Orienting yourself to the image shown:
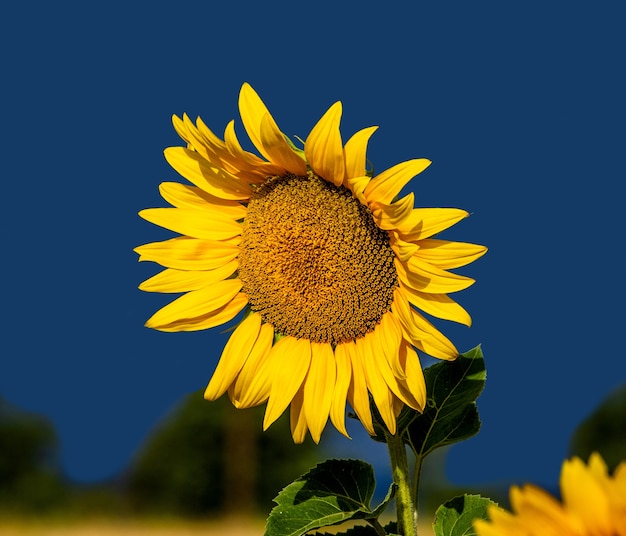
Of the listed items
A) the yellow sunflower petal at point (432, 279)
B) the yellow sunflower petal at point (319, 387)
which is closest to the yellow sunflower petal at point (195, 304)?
the yellow sunflower petal at point (319, 387)

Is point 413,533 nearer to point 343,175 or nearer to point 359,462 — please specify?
point 359,462

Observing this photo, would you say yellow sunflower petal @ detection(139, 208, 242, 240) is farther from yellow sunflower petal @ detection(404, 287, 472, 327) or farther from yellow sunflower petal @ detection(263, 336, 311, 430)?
yellow sunflower petal @ detection(404, 287, 472, 327)

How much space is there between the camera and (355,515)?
77.1 inches

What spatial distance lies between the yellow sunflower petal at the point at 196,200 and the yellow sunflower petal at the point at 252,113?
0.21m

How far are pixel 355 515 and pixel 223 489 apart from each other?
373 inches

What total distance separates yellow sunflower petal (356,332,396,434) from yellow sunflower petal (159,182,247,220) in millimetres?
390

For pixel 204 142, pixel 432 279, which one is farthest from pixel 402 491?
pixel 204 142

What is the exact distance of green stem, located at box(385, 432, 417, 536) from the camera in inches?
75.5

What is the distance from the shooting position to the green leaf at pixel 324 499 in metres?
1.94

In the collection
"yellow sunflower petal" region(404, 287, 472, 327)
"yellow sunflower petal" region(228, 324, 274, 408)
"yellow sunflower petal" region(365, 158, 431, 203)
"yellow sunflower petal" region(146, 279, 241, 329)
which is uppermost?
"yellow sunflower petal" region(146, 279, 241, 329)
